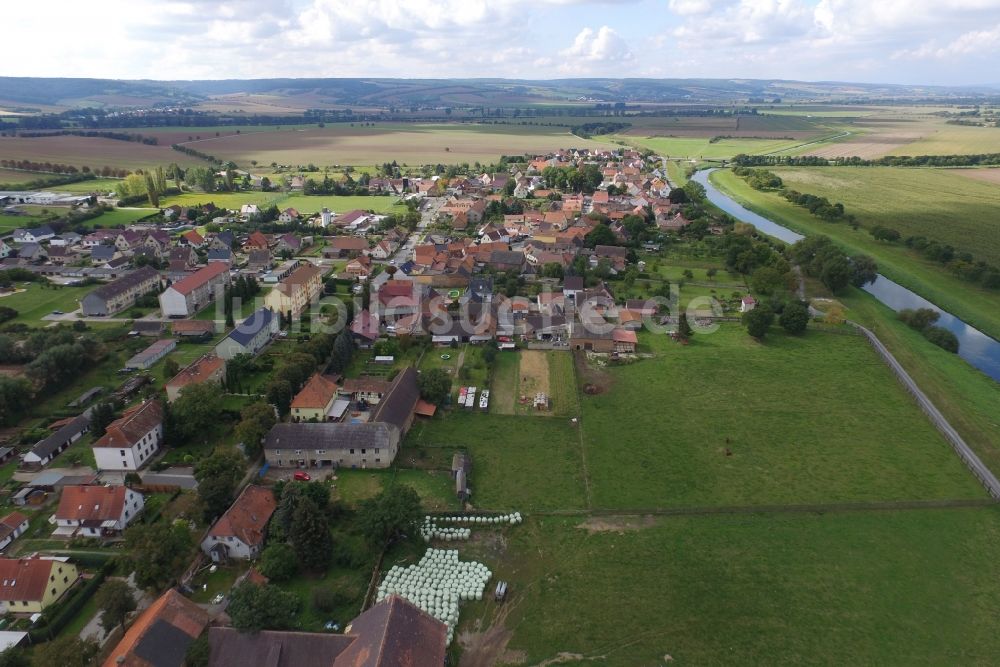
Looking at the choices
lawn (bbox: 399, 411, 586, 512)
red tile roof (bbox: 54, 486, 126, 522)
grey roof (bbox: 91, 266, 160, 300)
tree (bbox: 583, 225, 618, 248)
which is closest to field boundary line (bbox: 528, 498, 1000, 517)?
lawn (bbox: 399, 411, 586, 512)

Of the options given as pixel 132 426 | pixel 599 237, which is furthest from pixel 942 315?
pixel 132 426

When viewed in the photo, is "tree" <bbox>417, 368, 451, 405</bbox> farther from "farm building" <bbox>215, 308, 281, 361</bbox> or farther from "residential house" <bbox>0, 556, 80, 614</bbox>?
"residential house" <bbox>0, 556, 80, 614</bbox>

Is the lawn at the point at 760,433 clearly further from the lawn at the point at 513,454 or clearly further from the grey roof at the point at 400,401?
the grey roof at the point at 400,401

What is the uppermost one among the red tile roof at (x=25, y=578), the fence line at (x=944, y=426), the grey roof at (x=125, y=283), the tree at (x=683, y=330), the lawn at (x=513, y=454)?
the grey roof at (x=125, y=283)

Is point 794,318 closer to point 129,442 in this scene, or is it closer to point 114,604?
point 129,442

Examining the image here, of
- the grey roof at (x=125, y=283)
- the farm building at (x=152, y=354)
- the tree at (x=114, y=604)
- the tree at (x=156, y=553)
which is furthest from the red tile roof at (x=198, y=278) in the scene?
the tree at (x=114, y=604)
